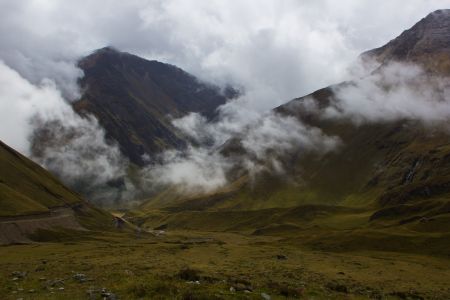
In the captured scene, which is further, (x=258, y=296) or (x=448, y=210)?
(x=448, y=210)

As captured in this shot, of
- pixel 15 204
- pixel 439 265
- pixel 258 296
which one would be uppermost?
pixel 15 204

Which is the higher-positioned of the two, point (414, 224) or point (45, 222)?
point (45, 222)

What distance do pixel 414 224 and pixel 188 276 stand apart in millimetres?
160851

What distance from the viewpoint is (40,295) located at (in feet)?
103

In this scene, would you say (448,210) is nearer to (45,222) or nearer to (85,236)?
(85,236)

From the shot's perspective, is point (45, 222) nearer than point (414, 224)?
No

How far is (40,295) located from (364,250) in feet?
415

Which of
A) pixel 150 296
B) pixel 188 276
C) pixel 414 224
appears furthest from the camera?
pixel 414 224

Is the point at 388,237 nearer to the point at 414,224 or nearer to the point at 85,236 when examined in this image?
the point at 414,224

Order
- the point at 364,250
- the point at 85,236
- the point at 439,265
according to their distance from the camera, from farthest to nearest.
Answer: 1. the point at 85,236
2. the point at 364,250
3. the point at 439,265

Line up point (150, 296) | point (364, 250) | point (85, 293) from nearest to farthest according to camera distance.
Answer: point (150, 296)
point (85, 293)
point (364, 250)

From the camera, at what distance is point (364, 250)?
14350cm

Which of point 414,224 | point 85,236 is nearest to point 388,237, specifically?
point 414,224

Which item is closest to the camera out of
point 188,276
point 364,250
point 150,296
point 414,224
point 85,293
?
point 150,296
